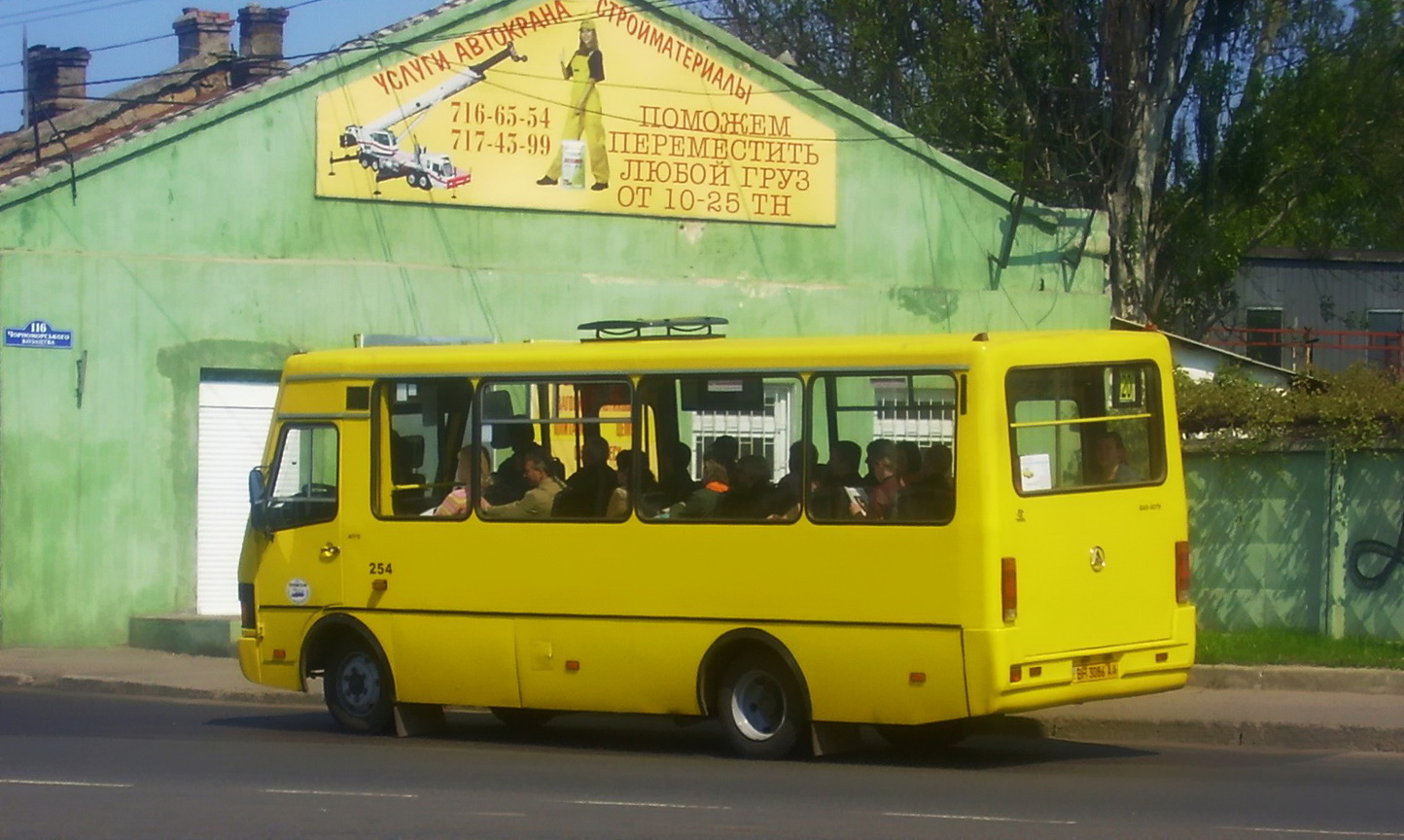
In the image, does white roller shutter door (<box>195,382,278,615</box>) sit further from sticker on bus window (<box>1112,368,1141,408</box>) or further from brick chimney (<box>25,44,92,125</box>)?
brick chimney (<box>25,44,92,125</box>)

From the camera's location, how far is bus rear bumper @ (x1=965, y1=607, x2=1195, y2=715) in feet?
36.5

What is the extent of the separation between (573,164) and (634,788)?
1341 centimetres

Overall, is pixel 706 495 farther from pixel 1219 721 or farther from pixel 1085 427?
pixel 1219 721

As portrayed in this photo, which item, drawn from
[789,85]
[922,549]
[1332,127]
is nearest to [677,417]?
[922,549]

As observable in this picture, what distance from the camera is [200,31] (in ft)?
104

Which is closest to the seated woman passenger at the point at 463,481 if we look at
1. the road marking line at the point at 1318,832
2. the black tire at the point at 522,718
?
the black tire at the point at 522,718

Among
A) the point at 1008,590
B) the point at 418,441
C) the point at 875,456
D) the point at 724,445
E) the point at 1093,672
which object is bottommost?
the point at 1093,672

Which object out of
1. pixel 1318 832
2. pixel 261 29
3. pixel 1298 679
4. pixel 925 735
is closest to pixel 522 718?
pixel 925 735

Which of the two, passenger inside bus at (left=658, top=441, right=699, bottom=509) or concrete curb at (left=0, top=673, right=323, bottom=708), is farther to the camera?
concrete curb at (left=0, top=673, right=323, bottom=708)

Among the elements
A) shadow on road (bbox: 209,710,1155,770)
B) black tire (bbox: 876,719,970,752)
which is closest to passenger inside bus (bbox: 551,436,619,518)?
shadow on road (bbox: 209,710,1155,770)

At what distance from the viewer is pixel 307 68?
21.5m

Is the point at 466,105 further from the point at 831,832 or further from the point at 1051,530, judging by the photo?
the point at 831,832

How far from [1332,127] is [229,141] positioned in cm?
2042

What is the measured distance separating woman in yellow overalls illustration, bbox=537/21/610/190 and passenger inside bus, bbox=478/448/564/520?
1066cm
